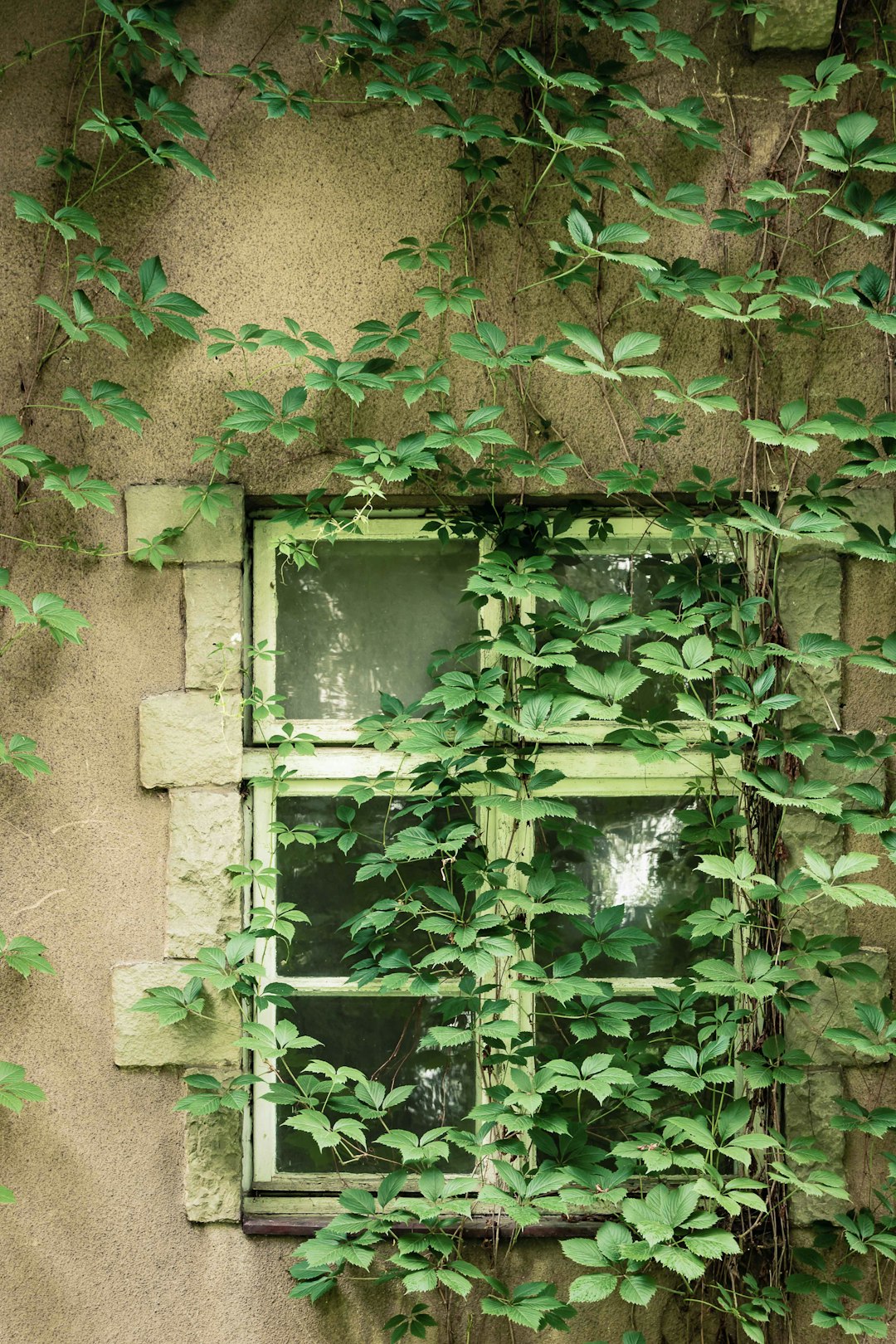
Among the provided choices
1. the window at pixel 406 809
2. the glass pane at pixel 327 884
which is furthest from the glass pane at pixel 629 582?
the glass pane at pixel 327 884

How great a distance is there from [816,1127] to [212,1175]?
1.26 m

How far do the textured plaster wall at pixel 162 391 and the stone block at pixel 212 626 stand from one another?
0.04 m

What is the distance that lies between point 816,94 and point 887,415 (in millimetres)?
650

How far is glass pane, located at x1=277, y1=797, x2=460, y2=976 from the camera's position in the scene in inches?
89.4

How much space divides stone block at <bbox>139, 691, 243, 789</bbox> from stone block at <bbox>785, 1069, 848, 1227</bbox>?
1349 mm

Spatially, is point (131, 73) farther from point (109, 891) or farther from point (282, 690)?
point (109, 891)

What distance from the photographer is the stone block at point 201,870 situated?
7.15 feet

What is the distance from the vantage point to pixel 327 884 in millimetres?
2277

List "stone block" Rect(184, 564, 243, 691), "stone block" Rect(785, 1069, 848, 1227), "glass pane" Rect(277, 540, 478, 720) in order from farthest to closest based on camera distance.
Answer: "glass pane" Rect(277, 540, 478, 720), "stone block" Rect(184, 564, 243, 691), "stone block" Rect(785, 1069, 848, 1227)

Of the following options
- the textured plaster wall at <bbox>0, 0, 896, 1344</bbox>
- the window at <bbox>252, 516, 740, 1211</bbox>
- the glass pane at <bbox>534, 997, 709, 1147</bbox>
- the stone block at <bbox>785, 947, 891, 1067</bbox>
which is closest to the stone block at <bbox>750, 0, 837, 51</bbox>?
the textured plaster wall at <bbox>0, 0, 896, 1344</bbox>

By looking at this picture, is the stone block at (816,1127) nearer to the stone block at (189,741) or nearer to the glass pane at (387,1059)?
the glass pane at (387,1059)

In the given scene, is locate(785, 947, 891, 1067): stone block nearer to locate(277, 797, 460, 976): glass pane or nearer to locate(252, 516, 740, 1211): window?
locate(252, 516, 740, 1211): window

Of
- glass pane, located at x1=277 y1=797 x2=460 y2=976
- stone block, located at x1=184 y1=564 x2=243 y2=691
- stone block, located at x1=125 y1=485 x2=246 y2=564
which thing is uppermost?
stone block, located at x1=125 y1=485 x2=246 y2=564

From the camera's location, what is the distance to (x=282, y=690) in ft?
7.61
